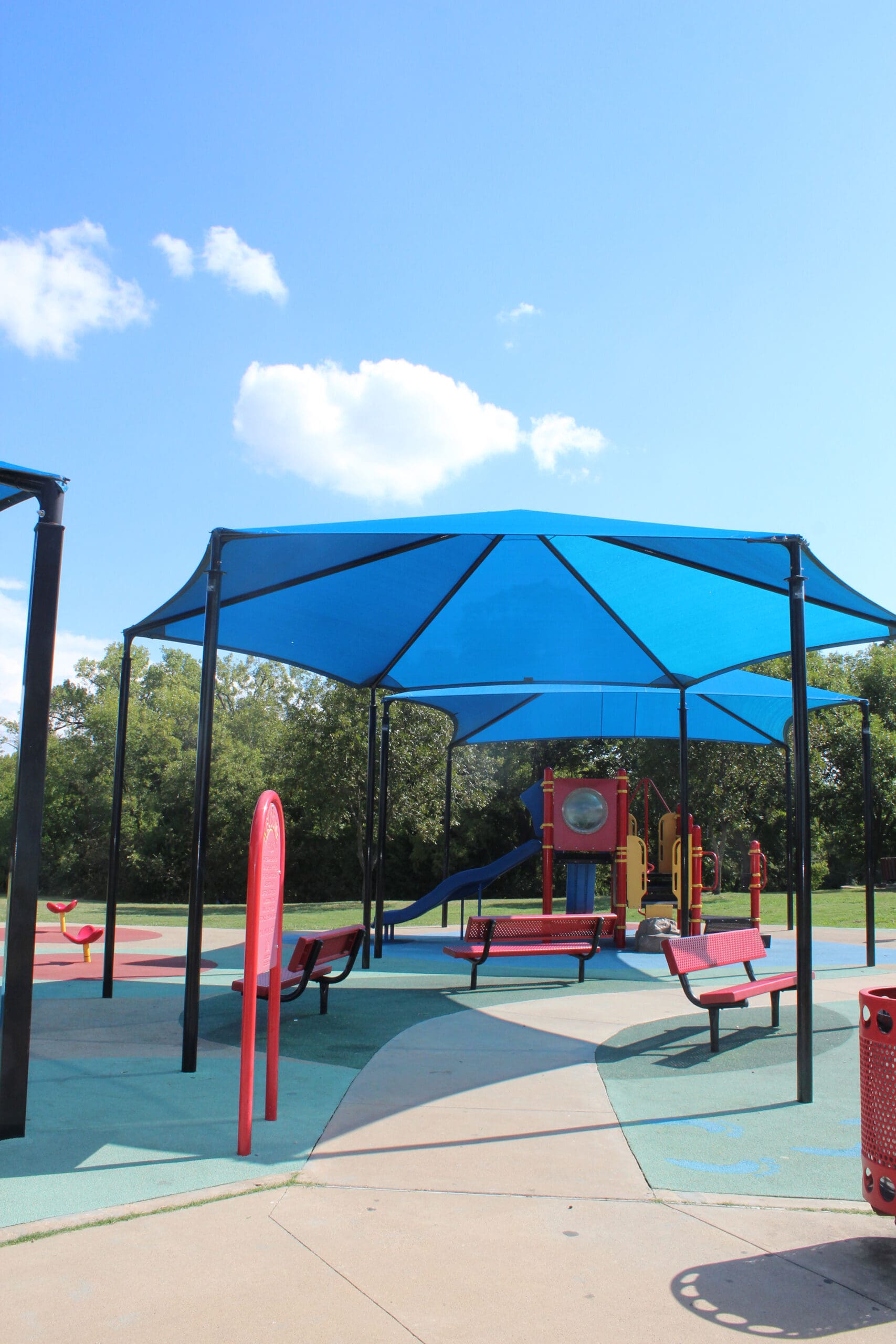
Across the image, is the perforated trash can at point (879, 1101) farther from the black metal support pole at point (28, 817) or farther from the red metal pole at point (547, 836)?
the red metal pole at point (547, 836)

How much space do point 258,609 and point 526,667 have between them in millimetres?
4206

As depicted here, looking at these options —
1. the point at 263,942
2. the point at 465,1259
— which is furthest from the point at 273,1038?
the point at 465,1259

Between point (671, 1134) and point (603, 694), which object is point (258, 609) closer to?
point (671, 1134)

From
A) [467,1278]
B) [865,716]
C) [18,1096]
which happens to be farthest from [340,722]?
[467,1278]

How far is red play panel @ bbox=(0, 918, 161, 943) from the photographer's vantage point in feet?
49.6

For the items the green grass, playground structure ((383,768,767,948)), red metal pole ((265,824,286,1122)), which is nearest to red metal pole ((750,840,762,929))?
playground structure ((383,768,767,948))

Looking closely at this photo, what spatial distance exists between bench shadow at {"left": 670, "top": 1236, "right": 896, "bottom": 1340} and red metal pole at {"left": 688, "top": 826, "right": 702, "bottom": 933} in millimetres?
11377

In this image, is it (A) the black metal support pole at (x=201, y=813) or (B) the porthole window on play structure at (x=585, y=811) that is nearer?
(A) the black metal support pole at (x=201, y=813)

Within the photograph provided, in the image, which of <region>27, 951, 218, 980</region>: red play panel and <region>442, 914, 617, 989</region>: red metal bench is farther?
<region>27, 951, 218, 980</region>: red play panel

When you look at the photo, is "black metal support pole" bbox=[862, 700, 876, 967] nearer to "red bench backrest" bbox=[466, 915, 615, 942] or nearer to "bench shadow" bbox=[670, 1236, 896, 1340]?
"red bench backrest" bbox=[466, 915, 615, 942]

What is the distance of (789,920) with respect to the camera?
17.7 m

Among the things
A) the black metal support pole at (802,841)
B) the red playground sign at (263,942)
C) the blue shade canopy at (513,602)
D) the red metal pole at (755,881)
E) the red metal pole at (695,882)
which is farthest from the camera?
the red metal pole at (755,881)

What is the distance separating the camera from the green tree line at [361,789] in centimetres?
2923

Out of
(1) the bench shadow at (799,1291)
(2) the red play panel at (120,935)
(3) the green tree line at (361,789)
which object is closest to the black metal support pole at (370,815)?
(2) the red play panel at (120,935)
